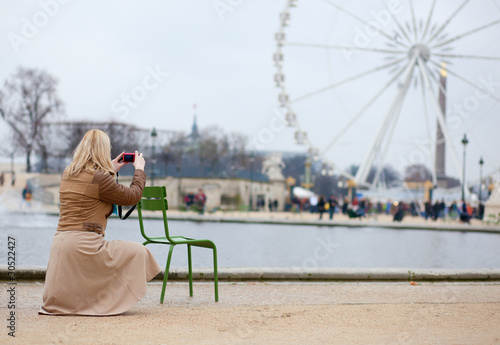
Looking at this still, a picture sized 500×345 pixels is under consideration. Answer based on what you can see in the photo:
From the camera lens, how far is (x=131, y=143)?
205ft

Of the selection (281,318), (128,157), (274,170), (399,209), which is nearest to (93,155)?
(128,157)

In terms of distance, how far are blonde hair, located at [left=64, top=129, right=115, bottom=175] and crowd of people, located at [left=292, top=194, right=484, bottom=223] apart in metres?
27.7

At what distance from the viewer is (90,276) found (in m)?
4.73

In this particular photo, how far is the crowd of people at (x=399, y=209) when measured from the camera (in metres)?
32.9

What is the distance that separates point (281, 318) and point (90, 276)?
1365 millimetres

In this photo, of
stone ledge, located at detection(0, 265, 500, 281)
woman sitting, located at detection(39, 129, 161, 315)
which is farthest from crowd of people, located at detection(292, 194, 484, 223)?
woman sitting, located at detection(39, 129, 161, 315)

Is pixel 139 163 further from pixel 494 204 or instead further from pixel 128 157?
pixel 494 204

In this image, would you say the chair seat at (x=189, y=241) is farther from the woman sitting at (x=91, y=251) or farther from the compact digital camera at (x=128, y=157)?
the compact digital camera at (x=128, y=157)

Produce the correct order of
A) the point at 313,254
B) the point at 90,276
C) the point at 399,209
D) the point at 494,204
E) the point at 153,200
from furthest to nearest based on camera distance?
1. the point at 494,204
2. the point at 399,209
3. the point at 313,254
4. the point at 153,200
5. the point at 90,276

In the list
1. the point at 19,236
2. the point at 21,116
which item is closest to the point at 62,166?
the point at 21,116

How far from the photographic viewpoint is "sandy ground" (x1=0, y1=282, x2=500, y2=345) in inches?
163

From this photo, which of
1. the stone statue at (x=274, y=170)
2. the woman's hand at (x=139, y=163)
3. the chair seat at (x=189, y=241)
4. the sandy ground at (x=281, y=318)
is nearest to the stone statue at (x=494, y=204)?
the sandy ground at (x=281, y=318)

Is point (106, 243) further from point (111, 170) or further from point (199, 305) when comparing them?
point (199, 305)

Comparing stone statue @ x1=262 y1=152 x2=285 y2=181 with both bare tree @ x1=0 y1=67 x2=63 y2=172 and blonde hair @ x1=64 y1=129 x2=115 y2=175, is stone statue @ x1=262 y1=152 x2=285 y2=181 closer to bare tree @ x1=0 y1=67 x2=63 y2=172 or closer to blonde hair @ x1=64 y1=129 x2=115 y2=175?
bare tree @ x1=0 y1=67 x2=63 y2=172
